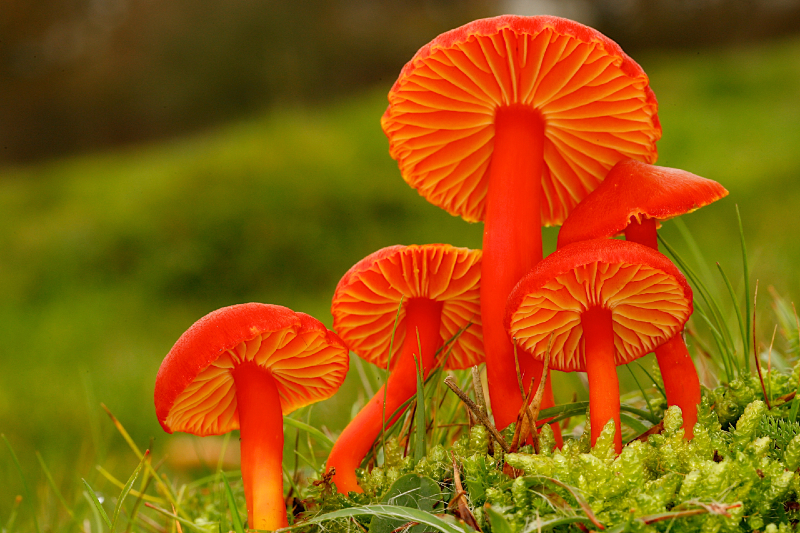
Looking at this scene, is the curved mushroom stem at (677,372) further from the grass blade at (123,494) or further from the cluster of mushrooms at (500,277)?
the grass blade at (123,494)

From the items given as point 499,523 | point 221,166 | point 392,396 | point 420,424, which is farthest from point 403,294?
point 221,166

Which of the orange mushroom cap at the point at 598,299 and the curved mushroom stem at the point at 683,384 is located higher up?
the orange mushroom cap at the point at 598,299

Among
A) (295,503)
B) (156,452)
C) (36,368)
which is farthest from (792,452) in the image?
(36,368)

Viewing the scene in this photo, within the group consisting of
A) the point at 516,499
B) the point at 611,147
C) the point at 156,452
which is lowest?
the point at 156,452

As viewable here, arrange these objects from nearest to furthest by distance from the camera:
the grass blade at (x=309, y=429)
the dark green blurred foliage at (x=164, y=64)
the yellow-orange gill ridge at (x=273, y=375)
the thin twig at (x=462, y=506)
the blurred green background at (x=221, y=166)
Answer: the thin twig at (x=462, y=506)
the yellow-orange gill ridge at (x=273, y=375)
the grass blade at (x=309, y=429)
the blurred green background at (x=221, y=166)
the dark green blurred foliage at (x=164, y=64)

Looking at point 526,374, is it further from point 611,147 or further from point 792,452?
point 611,147

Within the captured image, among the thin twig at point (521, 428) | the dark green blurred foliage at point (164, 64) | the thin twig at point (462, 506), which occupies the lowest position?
the thin twig at point (462, 506)

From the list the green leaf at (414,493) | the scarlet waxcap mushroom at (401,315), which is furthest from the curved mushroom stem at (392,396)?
the green leaf at (414,493)
